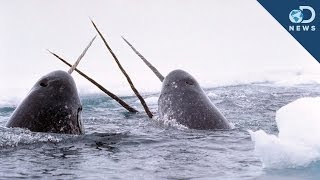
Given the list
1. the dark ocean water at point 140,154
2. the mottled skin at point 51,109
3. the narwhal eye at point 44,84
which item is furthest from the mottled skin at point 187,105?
the narwhal eye at point 44,84

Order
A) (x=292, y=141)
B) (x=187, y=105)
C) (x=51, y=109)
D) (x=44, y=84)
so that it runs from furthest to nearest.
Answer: (x=187, y=105) < (x=44, y=84) < (x=51, y=109) < (x=292, y=141)

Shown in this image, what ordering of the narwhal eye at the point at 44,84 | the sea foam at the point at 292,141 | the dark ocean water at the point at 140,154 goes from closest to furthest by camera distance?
the dark ocean water at the point at 140,154, the sea foam at the point at 292,141, the narwhal eye at the point at 44,84

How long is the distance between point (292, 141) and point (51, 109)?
125 inches

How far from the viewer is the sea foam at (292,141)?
15.8 feet

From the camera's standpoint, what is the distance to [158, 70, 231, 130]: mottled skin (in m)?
7.30

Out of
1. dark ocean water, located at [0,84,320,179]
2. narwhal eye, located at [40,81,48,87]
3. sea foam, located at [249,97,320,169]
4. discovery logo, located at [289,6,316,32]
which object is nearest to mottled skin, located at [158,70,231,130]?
dark ocean water, located at [0,84,320,179]

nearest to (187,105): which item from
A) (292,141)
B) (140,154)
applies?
(140,154)

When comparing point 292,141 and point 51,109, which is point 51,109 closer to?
point 51,109

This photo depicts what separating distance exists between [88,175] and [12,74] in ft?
57.5

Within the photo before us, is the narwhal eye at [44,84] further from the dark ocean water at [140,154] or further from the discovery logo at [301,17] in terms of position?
the discovery logo at [301,17]

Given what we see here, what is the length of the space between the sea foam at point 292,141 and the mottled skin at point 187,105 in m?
1.64

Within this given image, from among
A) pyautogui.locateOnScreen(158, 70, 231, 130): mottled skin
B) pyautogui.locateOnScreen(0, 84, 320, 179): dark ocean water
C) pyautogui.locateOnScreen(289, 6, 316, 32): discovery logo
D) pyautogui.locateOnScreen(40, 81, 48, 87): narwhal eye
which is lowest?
pyautogui.locateOnScreen(0, 84, 320, 179): dark ocean water

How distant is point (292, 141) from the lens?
16.7ft

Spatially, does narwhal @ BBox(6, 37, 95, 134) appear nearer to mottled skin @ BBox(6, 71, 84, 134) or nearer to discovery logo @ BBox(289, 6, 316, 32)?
mottled skin @ BBox(6, 71, 84, 134)
